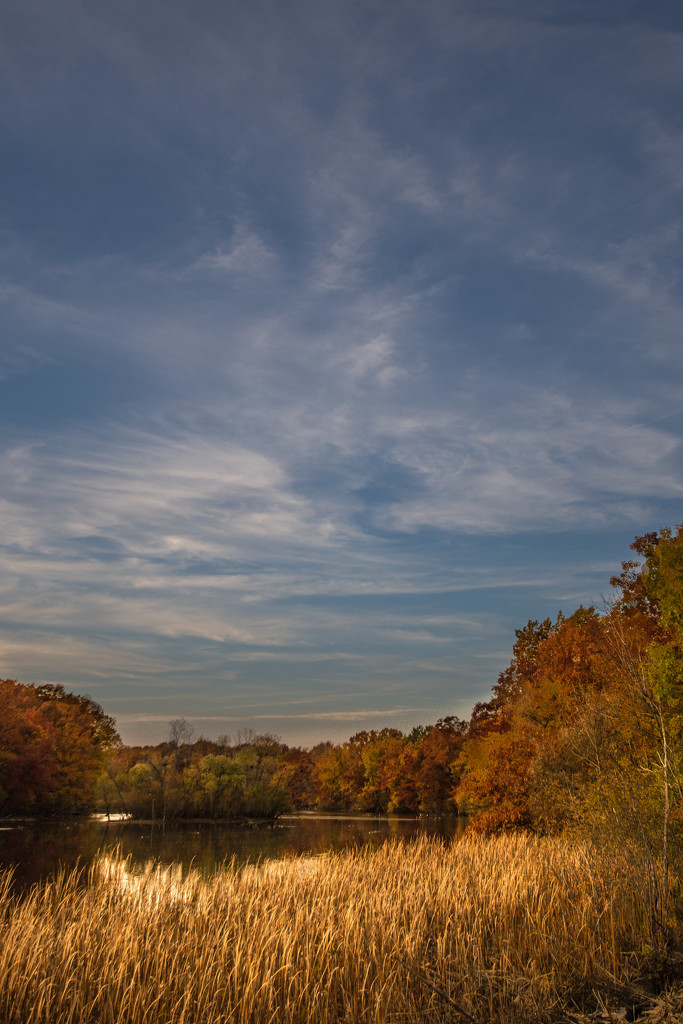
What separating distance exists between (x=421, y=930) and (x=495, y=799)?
2371 centimetres

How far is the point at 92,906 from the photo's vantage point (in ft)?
32.6

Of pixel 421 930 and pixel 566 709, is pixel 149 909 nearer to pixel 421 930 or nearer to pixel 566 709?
pixel 421 930

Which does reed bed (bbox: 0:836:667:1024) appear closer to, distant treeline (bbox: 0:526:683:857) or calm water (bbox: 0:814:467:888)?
distant treeline (bbox: 0:526:683:857)

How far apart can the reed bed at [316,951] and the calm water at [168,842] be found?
15066mm

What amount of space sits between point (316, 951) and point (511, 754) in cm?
2561

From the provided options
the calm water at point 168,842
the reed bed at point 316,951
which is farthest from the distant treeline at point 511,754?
the calm water at point 168,842

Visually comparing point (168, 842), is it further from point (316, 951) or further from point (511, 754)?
point (316, 951)

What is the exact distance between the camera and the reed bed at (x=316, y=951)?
7.57 meters

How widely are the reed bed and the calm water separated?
1507 centimetres

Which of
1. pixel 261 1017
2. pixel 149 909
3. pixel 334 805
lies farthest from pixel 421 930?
pixel 334 805

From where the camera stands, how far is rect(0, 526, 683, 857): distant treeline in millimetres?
12414

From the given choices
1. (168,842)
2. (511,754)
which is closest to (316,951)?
(511,754)

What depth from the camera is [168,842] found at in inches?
1737

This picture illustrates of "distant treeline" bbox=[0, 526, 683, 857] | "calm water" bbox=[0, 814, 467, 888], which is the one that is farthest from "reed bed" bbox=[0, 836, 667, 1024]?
"calm water" bbox=[0, 814, 467, 888]
